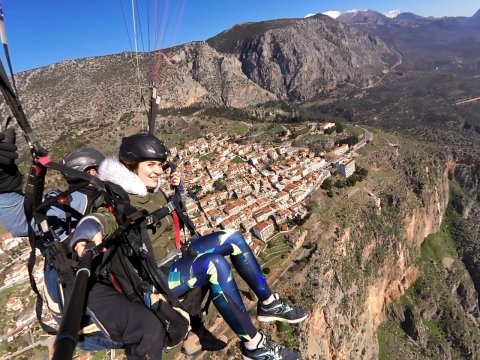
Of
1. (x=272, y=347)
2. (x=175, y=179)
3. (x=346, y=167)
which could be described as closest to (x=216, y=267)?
(x=175, y=179)

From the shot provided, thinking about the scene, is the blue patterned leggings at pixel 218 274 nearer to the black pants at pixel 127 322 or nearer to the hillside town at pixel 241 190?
the black pants at pixel 127 322

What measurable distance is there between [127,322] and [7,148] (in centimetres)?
219

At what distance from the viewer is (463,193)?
8356cm

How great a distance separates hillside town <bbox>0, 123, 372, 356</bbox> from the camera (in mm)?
33153

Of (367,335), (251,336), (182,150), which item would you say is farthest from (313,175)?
(251,336)

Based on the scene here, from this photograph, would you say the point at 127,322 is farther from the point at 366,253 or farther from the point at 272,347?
the point at 366,253

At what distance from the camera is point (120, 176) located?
173 inches

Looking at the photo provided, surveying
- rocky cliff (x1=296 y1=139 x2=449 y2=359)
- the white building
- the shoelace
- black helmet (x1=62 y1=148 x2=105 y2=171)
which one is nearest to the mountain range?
rocky cliff (x1=296 y1=139 x2=449 y2=359)

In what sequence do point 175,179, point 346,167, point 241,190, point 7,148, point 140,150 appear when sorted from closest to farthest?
1. point 7,148
2. point 140,150
3. point 175,179
4. point 241,190
5. point 346,167

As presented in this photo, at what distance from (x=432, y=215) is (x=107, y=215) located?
73.4 metres

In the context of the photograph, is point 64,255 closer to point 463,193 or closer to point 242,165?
point 242,165

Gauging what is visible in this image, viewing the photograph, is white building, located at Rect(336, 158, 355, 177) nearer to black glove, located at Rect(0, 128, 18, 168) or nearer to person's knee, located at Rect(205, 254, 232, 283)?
person's knee, located at Rect(205, 254, 232, 283)

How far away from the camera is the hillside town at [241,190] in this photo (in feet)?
109

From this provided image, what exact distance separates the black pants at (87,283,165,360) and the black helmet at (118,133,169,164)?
172 centimetres
